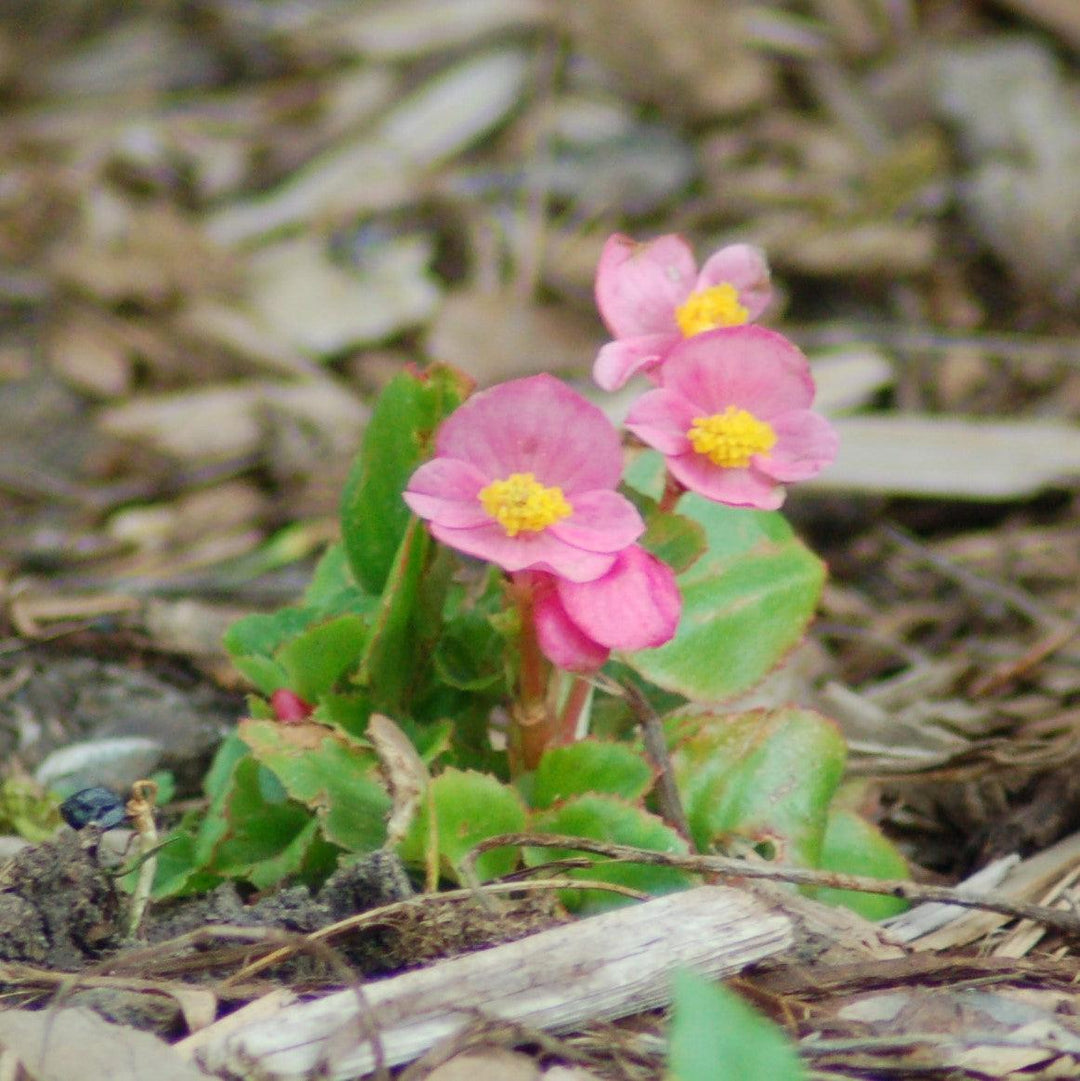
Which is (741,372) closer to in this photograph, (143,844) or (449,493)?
(449,493)

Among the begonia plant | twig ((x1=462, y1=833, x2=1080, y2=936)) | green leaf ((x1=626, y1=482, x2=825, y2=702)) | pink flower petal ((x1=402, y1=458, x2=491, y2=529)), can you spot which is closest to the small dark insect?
the begonia plant

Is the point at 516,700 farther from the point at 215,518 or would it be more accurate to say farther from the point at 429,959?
the point at 215,518

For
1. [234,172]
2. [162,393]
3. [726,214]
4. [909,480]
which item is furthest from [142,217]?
[909,480]

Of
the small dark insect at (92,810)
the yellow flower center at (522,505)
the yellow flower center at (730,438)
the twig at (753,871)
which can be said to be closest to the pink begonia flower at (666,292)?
the yellow flower center at (730,438)

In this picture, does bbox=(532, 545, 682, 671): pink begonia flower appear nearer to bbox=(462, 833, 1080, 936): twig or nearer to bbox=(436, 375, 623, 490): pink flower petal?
bbox=(436, 375, 623, 490): pink flower petal

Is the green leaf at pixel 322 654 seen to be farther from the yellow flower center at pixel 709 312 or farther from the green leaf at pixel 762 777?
the yellow flower center at pixel 709 312

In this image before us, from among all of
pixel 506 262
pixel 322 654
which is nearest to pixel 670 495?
pixel 322 654

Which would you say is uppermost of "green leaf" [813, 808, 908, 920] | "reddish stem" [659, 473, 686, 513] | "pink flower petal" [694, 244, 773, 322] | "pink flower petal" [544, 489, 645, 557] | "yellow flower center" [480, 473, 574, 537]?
"pink flower petal" [694, 244, 773, 322]
